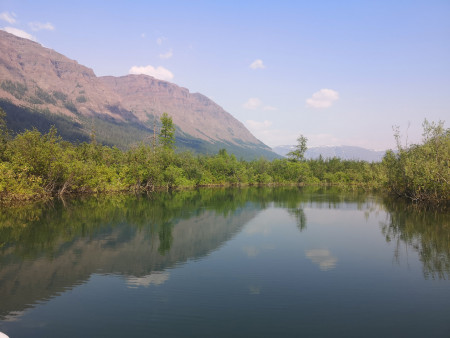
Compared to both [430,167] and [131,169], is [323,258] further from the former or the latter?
[131,169]

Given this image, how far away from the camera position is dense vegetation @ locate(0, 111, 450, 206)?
42094 mm

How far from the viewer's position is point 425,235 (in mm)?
26078

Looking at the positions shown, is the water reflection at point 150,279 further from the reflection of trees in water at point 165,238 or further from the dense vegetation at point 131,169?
the dense vegetation at point 131,169

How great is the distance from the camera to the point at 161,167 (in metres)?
76.1

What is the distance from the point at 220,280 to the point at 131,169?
55.9m

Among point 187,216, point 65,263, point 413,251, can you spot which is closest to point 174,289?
point 65,263

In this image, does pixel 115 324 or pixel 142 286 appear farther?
pixel 142 286

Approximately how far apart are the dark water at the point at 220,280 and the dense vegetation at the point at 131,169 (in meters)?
14.8

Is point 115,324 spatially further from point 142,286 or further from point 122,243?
point 122,243

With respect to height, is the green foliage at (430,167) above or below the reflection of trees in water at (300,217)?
Result: above

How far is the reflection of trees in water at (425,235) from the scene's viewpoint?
18.3 metres

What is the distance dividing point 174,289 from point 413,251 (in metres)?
18.0

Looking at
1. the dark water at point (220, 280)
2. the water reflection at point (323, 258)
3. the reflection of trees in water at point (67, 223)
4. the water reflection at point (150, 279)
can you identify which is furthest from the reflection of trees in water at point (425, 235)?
the water reflection at point (150, 279)

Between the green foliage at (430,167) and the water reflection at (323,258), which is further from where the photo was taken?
the green foliage at (430,167)
